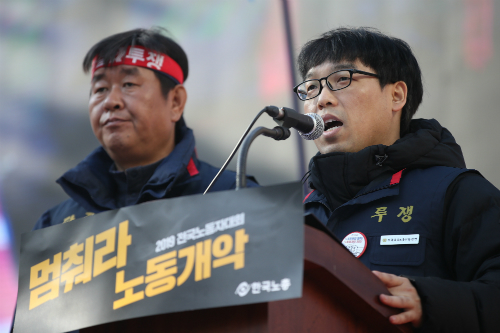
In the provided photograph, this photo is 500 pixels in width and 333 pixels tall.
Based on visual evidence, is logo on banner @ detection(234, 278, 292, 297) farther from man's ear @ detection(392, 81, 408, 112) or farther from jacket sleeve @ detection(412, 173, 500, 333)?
man's ear @ detection(392, 81, 408, 112)

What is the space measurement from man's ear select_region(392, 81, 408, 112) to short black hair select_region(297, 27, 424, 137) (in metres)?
0.02

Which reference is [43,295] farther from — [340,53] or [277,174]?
[277,174]

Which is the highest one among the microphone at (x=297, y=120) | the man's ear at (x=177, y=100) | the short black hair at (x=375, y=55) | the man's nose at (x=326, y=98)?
the man's ear at (x=177, y=100)

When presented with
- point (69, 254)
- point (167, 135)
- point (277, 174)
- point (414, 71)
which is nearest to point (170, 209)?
point (69, 254)

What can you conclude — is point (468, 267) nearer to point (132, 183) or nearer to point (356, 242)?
point (356, 242)

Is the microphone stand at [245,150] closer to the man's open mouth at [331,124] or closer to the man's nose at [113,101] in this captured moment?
the man's open mouth at [331,124]

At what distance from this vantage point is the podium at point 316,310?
832 millimetres

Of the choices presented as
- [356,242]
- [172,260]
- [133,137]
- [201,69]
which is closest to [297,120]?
[356,242]

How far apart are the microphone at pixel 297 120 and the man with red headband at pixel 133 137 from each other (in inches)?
40.4

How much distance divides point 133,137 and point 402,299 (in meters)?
1.63

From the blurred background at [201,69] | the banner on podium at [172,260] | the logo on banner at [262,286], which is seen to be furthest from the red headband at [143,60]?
the logo on banner at [262,286]

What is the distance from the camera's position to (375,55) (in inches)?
69.6

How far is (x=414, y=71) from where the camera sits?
6.12 feet

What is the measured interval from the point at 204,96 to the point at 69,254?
2.37m
